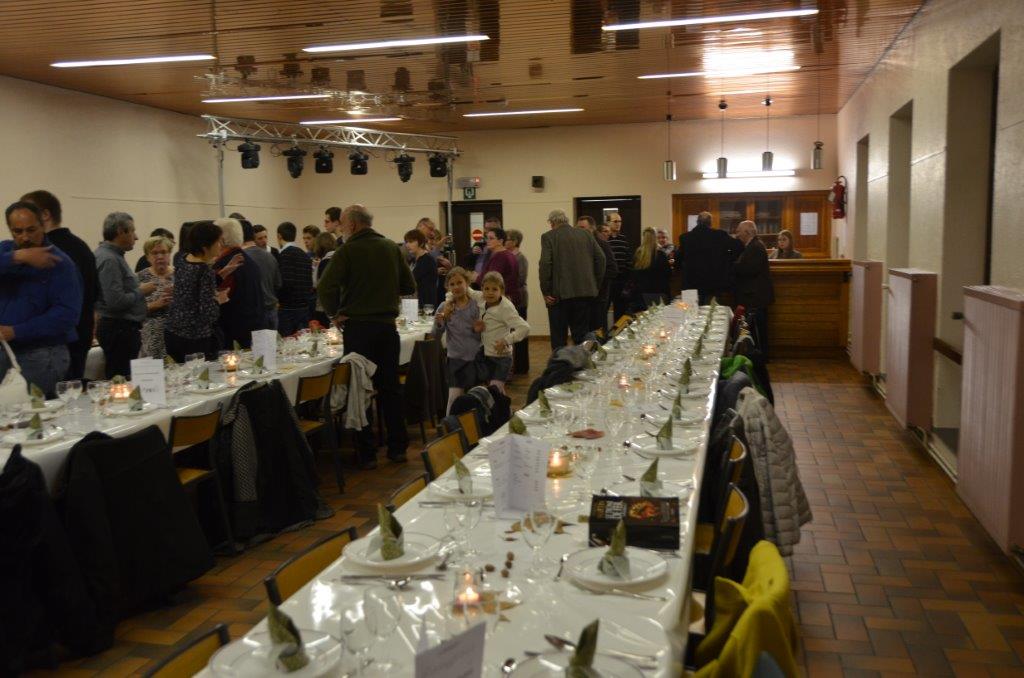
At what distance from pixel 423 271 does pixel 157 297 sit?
3452 mm

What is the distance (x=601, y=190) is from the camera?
1509 cm

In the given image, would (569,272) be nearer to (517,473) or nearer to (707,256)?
(707,256)

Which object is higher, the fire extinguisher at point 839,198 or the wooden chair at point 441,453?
the fire extinguisher at point 839,198

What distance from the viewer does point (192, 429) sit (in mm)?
4500

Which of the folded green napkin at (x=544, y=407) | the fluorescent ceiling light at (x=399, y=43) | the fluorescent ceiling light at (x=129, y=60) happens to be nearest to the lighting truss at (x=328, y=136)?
the fluorescent ceiling light at (x=129, y=60)

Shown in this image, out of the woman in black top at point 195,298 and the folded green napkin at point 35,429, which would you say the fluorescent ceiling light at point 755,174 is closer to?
the woman in black top at point 195,298

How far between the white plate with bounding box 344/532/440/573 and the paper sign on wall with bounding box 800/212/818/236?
43.7 feet

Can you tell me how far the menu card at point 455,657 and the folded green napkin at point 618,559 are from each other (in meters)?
0.79

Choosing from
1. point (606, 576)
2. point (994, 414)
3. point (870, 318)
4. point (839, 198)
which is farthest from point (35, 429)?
point (839, 198)

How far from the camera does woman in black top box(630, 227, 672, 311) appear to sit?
11.5 m

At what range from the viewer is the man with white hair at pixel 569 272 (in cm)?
957

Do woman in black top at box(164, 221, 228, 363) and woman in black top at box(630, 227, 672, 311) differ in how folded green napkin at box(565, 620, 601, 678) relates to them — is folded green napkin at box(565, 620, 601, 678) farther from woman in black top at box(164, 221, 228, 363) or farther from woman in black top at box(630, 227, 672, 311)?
woman in black top at box(630, 227, 672, 311)

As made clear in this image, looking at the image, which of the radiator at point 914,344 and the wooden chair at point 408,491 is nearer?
the wooden chair at point 408,491

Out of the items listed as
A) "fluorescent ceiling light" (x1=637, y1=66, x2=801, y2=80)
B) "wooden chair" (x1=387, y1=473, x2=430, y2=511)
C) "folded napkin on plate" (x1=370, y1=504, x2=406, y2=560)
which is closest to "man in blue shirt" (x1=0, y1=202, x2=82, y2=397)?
"wooden chair" (x1=387, y1=473, x2=430, y2=511)
